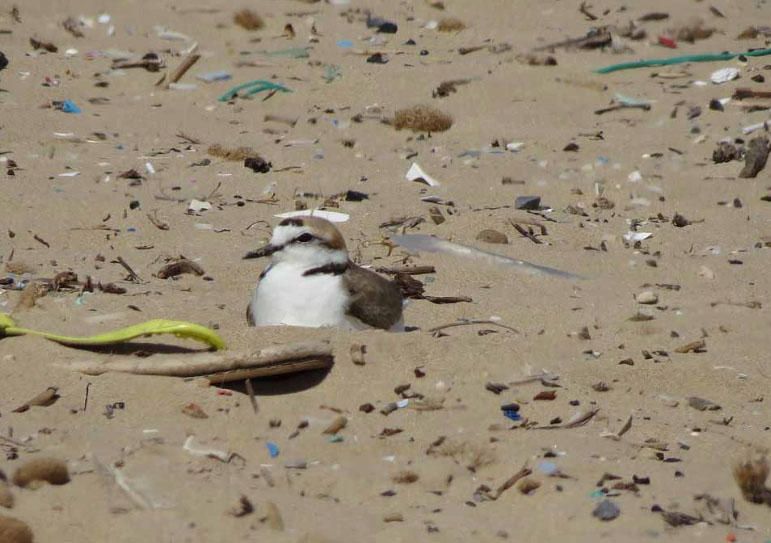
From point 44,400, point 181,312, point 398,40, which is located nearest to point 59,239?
point 181,312

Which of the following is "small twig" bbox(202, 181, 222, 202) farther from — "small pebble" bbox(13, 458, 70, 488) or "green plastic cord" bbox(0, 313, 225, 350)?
"small pebble" bbox(13, 458, 70, 488)

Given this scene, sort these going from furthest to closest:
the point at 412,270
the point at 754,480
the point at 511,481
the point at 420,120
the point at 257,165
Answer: the point at 420,120 → the point at 257,165 → the point at 412,270 → the point at 511,481 → the point at 754,480

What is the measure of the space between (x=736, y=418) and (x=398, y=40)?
6890 mm

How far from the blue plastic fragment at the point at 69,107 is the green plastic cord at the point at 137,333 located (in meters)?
4.40

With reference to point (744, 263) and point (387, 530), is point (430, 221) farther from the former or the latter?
point (387, 530)

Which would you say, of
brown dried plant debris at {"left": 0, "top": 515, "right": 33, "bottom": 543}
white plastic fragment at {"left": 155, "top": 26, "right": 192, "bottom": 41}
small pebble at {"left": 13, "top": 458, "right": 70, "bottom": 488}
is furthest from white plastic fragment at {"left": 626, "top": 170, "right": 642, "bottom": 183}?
brown dried plant debris at {"left": 0, "top": 515, "right": 33, "bottom": 543}

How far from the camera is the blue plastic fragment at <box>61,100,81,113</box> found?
939 cm

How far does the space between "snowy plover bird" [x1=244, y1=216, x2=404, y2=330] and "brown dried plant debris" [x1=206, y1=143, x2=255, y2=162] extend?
2.80 m

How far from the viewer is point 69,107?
941cm

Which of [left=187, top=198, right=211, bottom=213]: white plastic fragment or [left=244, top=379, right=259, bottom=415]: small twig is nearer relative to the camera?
[left=244, top=379, right=259, bottom=415]: small twig

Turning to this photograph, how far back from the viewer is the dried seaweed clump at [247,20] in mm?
11367

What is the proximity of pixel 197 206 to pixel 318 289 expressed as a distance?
7.53ft

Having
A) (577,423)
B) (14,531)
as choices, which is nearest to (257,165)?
(577,423)

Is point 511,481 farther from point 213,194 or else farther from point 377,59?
point 377,59
